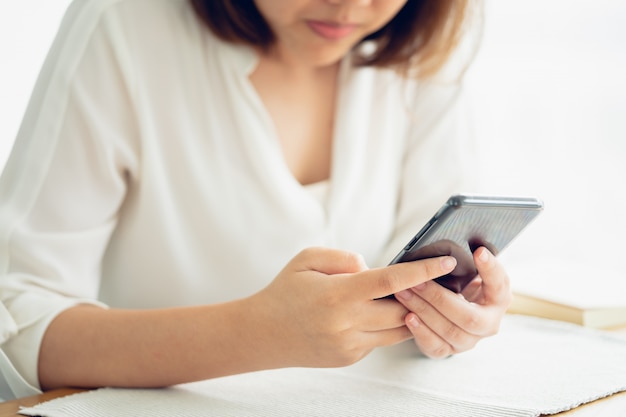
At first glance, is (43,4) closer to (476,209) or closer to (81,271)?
(81,271)

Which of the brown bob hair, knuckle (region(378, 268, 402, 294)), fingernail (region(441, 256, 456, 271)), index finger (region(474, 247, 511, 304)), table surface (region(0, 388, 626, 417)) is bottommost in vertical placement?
table surface (region(0, 388, 626, 417))

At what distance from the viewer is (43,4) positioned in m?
1.89

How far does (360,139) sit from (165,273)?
40 cm

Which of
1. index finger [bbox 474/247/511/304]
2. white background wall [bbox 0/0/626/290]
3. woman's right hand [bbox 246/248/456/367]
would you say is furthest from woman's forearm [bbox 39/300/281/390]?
white background wall [bbox 0/0/626/290]

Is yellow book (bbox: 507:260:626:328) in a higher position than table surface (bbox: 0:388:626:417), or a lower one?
lower

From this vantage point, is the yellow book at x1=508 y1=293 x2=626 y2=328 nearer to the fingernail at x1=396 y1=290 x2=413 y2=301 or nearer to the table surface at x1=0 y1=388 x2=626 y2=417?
the table surface at x1=0 y1=388 x2=626 y2=417

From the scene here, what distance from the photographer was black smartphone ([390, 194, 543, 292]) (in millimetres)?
753

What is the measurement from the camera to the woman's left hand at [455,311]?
88 centimetres

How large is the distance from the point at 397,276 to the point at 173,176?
0.53 metres

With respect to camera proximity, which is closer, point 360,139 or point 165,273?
point 165,273

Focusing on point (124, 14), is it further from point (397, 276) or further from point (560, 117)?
point (560, 117)

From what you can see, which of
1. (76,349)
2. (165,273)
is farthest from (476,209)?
(165,273)

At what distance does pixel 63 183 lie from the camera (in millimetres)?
1063

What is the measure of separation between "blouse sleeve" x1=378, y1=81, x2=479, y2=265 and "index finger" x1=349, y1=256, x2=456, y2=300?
536 millimetres
